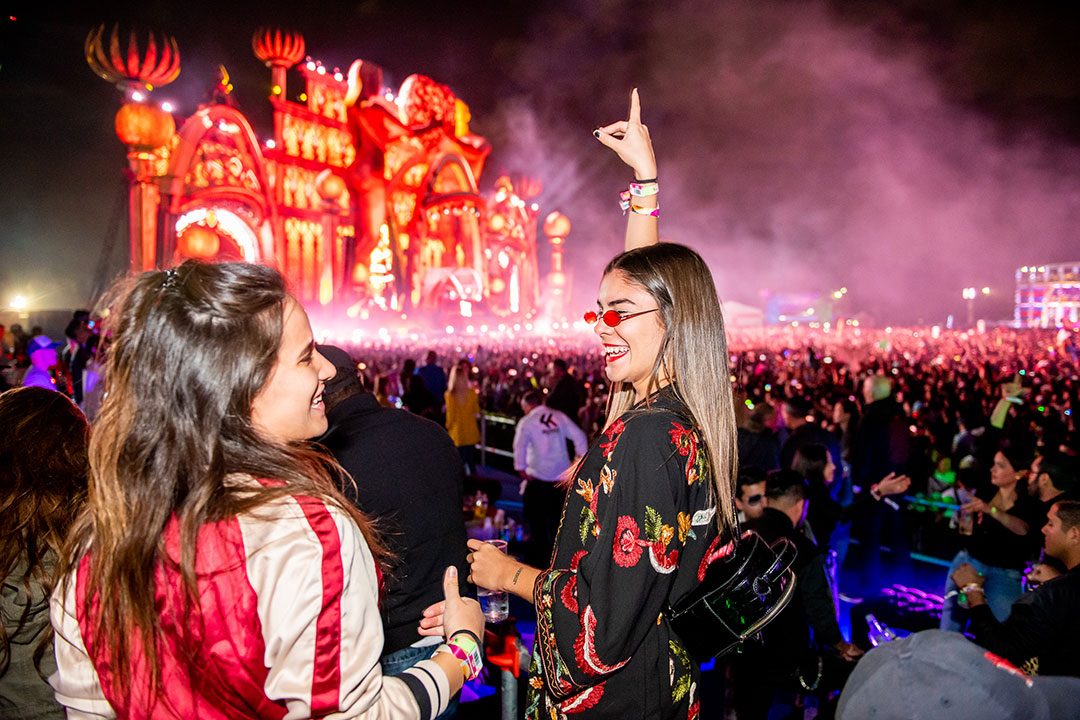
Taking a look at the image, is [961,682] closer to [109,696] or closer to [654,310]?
[654,310]

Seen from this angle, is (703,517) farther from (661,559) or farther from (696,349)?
(696,349)

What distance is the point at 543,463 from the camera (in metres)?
7.30

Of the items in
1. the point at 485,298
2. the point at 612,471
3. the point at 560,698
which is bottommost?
the point at 560,698

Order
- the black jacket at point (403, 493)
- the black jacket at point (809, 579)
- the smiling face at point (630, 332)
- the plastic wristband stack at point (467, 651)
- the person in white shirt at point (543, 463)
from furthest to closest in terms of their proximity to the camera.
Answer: the person in white shirt at point (543, 463), the black jacket at point (809, 579), the black jacket at point (403, 493), the smiling face at point (630, 332), the plastic wristband stack at point (467, 651)

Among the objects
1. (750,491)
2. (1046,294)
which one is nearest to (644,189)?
(750,491)

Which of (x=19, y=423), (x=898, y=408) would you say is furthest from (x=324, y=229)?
(x=19, y=423)

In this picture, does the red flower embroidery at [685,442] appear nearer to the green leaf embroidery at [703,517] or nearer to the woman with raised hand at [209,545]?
the green leaf embroidery at [703,517]

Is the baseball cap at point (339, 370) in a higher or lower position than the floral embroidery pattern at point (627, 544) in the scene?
higher

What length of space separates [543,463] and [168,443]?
6.06 metres

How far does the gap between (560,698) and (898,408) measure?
23.7 ft

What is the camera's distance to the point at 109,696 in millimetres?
1397

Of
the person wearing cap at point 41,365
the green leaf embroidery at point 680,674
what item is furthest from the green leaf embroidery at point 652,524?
the person wearing cap at point 41,365

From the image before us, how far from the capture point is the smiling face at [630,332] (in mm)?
2123

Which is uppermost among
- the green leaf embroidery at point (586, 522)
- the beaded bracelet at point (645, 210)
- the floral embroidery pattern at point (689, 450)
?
the beaded bracelet at point (645, 210)
